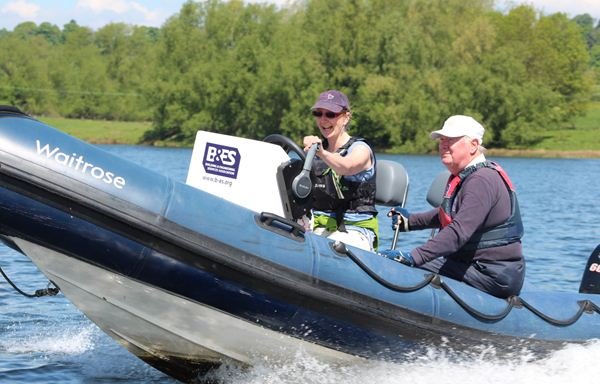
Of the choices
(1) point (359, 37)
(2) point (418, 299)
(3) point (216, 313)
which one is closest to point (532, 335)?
(2) point (418, 299)

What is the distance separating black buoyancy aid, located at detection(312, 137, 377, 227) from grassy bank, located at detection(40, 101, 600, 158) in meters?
36.1

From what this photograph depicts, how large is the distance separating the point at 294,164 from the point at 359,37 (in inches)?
1703

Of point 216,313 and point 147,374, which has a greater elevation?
point 216,313

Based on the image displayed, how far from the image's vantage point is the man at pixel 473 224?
540 cm

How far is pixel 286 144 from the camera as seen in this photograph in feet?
18.6

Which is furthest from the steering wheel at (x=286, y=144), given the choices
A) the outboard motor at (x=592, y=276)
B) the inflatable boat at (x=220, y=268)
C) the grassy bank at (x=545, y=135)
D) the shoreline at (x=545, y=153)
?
the shoreline at (x=545, y=153)

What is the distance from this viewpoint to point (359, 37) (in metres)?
48.1

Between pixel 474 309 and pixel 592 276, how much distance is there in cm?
145

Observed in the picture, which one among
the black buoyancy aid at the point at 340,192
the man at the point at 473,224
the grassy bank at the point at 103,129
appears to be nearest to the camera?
the man at the point at 473,224

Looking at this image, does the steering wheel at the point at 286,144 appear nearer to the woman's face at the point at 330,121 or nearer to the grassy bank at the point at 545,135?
the woman's face at the point at 330,121

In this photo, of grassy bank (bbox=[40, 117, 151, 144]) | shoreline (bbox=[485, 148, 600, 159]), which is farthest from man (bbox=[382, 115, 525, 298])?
grassy bank (bbox=[40, 117, 151, 144])

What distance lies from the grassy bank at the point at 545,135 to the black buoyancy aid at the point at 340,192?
36.1 meters

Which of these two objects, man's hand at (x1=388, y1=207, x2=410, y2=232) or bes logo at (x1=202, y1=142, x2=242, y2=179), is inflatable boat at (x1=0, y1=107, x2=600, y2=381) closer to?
bes logo at (x1=202, y1=142, x2=242, y2=179)

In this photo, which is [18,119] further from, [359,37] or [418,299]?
[359,37]
